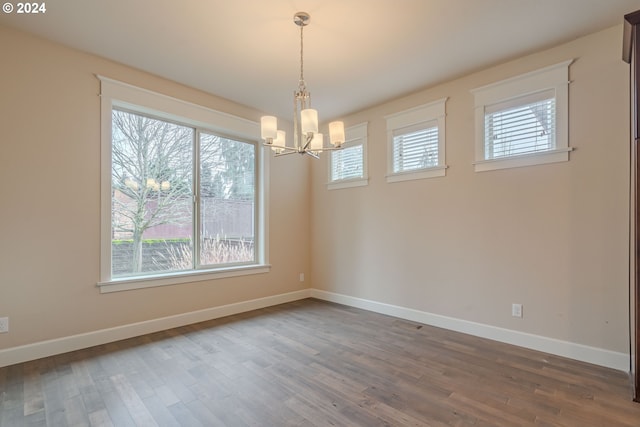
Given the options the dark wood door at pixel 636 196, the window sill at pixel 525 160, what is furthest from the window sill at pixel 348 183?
the dark wood door at pixel 636 196

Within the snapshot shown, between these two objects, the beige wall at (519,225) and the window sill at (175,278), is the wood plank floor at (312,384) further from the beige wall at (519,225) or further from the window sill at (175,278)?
the window sill at (175,278)

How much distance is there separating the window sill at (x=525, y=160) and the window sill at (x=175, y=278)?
3.16 metres

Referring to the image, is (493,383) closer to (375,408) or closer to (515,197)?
(375,408)

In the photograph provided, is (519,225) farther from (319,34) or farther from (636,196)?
(319,34)

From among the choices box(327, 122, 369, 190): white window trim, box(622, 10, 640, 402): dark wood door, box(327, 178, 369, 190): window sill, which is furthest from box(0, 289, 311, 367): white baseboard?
box(622, 10, 640, 402): dark wood door

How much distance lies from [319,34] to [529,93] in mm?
2129

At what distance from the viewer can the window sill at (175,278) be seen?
3.19m

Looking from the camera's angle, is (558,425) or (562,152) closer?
(558,425)

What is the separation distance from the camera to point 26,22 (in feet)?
8.51

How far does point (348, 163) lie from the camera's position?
4711 millimetres

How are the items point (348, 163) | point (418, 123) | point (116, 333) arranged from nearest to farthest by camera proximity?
1. point (116, 333)
2. point (418, 123)
3. point (348, 163)

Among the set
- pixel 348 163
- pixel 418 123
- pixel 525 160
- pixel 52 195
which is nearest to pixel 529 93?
pixel 525 160

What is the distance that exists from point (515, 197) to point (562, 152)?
1.80 ft

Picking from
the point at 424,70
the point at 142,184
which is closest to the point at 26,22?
the point at 142,184
